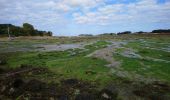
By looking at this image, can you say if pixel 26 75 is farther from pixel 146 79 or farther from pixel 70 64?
pixel 146 79

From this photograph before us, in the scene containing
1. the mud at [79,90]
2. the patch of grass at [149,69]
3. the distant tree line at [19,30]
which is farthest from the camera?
the distant tree line at [19,30]

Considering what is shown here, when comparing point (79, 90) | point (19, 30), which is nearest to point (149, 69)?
point (79, 90)

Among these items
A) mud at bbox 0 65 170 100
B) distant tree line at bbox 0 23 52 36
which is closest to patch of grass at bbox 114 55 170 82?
mud at bbox 0 65 170 100

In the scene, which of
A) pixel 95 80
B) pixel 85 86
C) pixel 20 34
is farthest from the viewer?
pixel 20 34

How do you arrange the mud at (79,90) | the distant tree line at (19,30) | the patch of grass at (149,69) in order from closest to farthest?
1. the mud at (79,90)
2. the patch of grass at (149,69)
3. the distant tree line at (19,30)

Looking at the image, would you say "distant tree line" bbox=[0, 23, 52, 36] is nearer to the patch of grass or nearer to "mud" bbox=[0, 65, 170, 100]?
the patch of grass

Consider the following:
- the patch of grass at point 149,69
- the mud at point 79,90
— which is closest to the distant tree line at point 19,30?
the patch of grass at point 149,69

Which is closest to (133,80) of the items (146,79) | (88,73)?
(146,79)

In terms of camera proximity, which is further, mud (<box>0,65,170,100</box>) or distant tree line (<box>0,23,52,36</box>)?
distant tree line (<box>0,23,52,36</box>)

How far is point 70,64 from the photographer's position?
24.6 meters

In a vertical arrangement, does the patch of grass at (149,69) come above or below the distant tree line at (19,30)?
below

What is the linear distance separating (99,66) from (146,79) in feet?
20.3

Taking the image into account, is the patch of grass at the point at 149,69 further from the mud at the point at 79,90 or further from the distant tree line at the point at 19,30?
the distant tree line at the point at 19,30

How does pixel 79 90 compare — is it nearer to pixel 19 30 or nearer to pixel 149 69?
pixel 149 69
